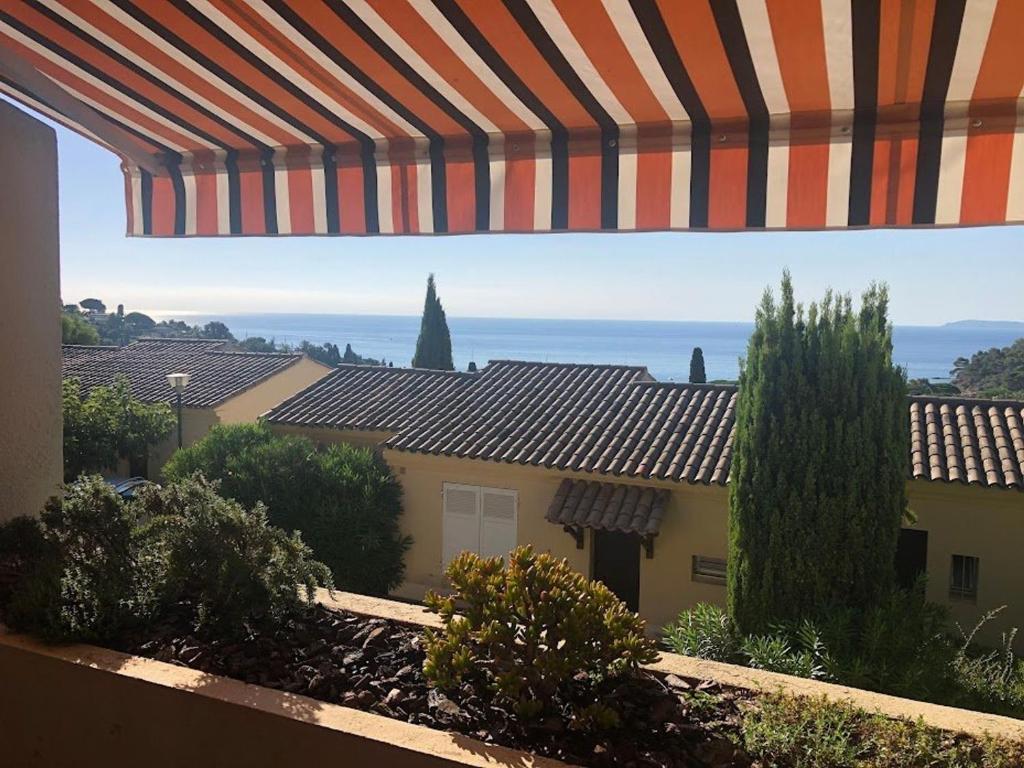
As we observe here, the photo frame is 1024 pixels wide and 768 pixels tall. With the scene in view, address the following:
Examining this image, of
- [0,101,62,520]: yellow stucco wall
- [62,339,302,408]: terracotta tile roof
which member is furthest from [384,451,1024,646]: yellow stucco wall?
[62,339,302,408]: terracotta tile roof

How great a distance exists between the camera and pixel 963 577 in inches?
500

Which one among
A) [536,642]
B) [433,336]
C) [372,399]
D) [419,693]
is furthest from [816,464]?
[433,336]

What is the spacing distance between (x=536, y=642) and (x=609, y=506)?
11.3 metres

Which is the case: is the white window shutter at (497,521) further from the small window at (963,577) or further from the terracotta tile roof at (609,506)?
the small window at (963,577)

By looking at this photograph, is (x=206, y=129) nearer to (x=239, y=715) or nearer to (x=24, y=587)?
(x=24, y=587)

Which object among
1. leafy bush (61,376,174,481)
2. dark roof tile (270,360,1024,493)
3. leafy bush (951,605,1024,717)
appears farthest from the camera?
leafy bush (61,376,174,481)

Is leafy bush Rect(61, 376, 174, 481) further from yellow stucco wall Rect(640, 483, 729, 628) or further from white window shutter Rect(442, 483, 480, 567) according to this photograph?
yellow stucco wall Rect(640, 483, 729, 628)

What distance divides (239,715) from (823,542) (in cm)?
816

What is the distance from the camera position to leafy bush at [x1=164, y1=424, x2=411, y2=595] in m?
15.3

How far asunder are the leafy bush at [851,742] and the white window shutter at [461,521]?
43.0 ft

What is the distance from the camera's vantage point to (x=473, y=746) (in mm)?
2729

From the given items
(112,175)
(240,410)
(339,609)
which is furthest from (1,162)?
(240,410)

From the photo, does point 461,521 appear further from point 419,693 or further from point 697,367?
point 697,367

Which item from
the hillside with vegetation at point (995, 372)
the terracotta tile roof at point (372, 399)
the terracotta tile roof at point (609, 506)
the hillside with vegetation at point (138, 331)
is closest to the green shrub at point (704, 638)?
the terracotta tile roof at point (609, 506)
